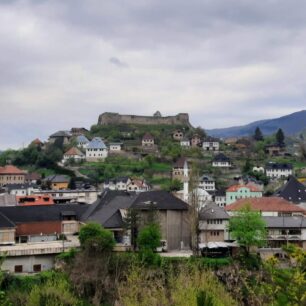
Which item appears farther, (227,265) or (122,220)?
(122,220)

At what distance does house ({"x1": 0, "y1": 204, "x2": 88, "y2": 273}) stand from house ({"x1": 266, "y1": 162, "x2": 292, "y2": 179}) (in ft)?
120

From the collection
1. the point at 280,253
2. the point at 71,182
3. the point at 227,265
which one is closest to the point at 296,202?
the point at 280,253

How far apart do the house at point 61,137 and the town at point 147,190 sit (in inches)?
9.6

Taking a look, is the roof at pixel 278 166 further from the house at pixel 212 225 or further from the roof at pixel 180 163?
the house at pixel 212 225

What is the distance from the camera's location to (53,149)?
7831cm

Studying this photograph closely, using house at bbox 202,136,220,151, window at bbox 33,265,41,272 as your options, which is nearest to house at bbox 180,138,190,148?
house at bbox 202,136,220,151

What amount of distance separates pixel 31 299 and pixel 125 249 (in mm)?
11323

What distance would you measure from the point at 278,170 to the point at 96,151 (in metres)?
24.4

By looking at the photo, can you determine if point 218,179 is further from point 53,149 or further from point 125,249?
point 125,249

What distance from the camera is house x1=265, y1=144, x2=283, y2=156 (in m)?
87.2

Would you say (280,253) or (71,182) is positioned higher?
(71,182)

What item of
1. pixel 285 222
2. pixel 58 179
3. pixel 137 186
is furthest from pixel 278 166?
pixel 285 222

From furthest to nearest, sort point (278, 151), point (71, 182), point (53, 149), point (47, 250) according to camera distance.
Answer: point (278, 151) < point (53, 149) < point (71, 182) < point (47, 250)

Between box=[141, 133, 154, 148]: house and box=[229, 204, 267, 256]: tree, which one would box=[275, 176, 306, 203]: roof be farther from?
box=[141, 133, 154, 148]: house
